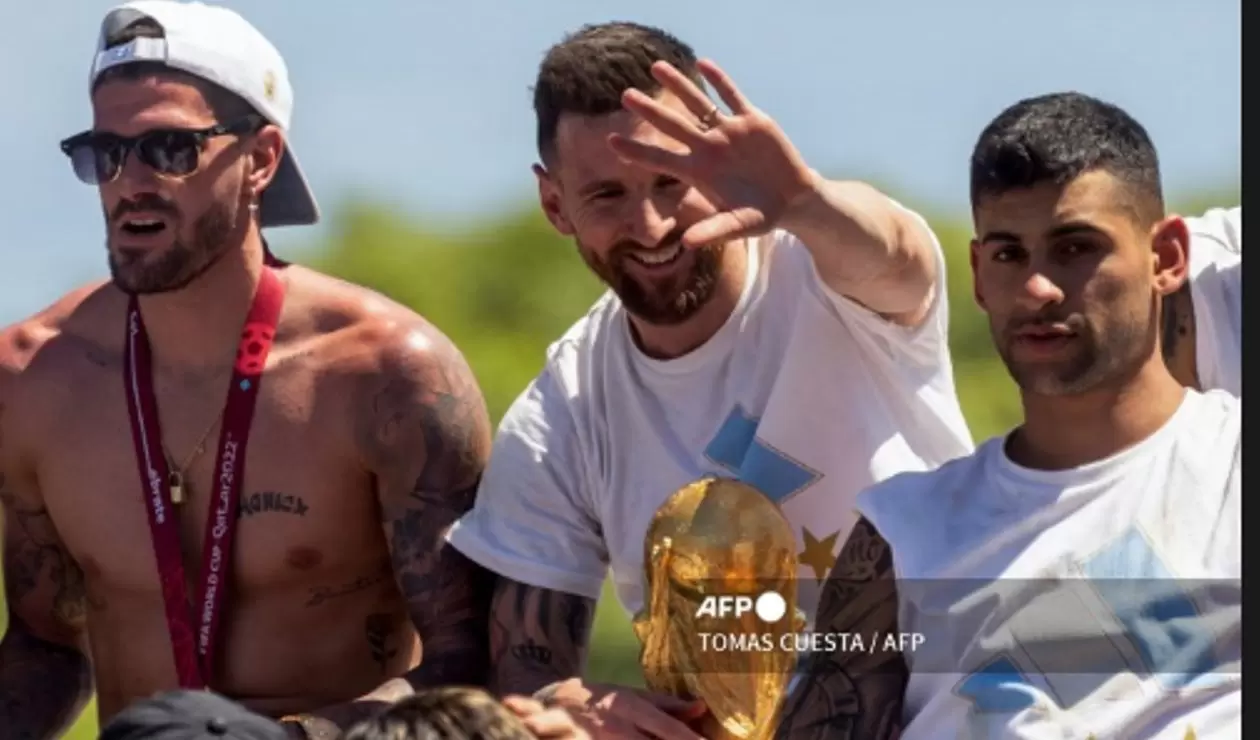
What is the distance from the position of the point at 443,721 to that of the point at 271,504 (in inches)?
75.6

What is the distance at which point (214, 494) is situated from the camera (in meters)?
5.38

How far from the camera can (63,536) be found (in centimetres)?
557

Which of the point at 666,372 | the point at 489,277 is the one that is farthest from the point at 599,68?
the point at 489,277

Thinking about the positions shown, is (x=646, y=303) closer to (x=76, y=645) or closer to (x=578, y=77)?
(x=578, y=77)

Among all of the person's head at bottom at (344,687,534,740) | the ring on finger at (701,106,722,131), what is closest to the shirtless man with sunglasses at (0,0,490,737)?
the ring on finger at (701,106,722,131)

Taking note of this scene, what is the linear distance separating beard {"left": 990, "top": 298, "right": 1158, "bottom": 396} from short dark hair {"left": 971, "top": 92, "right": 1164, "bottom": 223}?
0.61ft

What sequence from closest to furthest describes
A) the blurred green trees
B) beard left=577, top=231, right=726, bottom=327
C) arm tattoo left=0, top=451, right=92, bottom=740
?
beard left=577, top=231, right=726, bottom=327, arm tattoo left=0, top=451, right=92, bottom=740, the blurred green trees

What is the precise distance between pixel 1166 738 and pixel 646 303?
130 centimetres

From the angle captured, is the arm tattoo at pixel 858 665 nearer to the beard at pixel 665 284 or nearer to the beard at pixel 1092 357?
the beard at pixel 1092 357

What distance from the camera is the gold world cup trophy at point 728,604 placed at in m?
4.23

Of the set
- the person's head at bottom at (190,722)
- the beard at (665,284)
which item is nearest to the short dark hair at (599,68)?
the beard at (665,284)

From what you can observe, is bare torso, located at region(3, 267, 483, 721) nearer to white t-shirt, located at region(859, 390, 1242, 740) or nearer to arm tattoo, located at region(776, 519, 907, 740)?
arm tattoo, located at region(776, 519, 907, 740)

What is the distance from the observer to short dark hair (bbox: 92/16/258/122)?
5355 mm

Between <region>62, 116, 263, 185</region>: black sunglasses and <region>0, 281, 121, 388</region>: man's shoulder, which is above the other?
<region>62, 116, 263, 185</region>: black sunglasses
